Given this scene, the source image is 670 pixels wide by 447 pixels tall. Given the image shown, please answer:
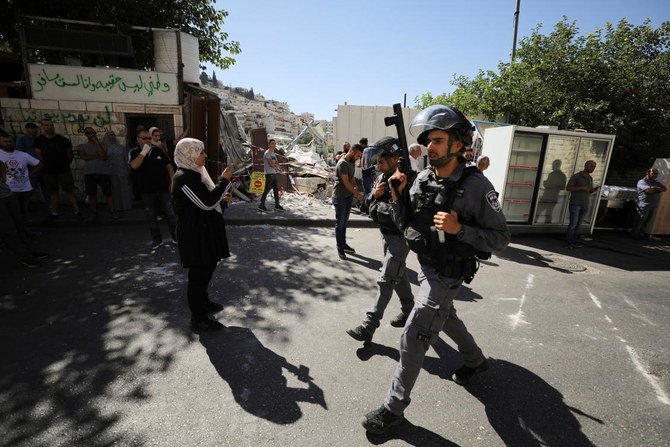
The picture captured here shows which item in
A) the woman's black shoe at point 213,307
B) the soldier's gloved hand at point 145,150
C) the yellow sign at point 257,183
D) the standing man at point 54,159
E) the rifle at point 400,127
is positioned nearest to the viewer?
the rifle at point 400,127

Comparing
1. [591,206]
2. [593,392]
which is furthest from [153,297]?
[591,206]

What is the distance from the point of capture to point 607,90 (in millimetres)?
10227

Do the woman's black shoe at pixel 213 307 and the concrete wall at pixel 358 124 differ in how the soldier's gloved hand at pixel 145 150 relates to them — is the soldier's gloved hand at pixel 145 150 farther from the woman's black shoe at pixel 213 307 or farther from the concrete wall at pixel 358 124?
the concrete wall at pixel 358 124

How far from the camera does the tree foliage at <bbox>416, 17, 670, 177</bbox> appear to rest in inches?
395

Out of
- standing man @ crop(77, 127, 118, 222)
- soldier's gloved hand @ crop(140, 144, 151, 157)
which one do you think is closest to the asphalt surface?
soldier's gloved hand @ crop(140, 144, 151, 157)

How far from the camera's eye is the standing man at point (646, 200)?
26.5 ft

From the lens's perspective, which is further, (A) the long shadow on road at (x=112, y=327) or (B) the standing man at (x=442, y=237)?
(A) the long shadow on road at (x=112, y=327)

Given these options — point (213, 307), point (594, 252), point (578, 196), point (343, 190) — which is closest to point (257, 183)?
point (343, 190)

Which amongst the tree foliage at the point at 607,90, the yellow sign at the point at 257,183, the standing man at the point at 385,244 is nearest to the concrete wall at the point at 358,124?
the tree foliage at the point at 607,90

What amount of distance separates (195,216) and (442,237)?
223 centimetres

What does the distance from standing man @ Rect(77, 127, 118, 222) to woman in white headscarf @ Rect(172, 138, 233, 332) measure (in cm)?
541

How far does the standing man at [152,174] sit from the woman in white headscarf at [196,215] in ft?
9.07

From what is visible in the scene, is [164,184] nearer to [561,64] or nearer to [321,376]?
[321,376]

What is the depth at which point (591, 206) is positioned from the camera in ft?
26.5
